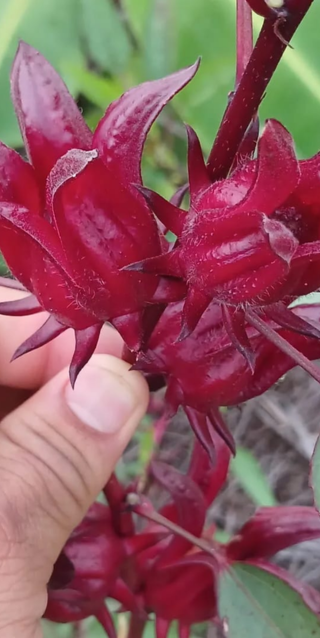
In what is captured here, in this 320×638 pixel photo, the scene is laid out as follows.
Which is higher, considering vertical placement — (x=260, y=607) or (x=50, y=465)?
(x=50, y=465)

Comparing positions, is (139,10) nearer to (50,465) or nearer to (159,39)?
(159,39)

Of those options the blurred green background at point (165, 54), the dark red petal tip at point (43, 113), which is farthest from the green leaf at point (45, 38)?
the dark red petal tip at point (43, 113)

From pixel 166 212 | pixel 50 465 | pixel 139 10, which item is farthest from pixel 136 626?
pixel 139 10

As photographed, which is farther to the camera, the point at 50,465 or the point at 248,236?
the point at 50,465

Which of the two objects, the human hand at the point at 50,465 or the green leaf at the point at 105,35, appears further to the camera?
the green leaf at the point at 105,35

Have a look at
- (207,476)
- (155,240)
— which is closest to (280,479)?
(207,476)

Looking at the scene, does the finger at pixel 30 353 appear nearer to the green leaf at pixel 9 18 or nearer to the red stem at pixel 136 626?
the red stem at pixel 136 626

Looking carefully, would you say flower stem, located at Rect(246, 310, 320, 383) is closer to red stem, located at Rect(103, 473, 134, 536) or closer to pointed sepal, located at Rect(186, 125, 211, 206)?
pointed sepal, located at Rect(186, 125, 211, 206)

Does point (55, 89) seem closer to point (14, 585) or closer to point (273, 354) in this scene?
point (273, 354)
